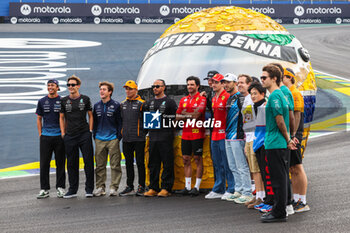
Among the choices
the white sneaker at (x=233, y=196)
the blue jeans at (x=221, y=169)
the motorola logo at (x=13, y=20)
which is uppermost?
the motorola logo at (x=13, y=20)

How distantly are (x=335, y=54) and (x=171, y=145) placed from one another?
22259 mm

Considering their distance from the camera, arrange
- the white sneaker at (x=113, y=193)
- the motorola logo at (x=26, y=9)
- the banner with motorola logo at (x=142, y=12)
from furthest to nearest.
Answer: the banner with motorola logo at (x=142, y=12)
the motorola logo at (x=26, y=9)
the white sneaker at (x=113, y=193)

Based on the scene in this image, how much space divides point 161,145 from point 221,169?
1.06 m

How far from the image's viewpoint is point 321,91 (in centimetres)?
1945

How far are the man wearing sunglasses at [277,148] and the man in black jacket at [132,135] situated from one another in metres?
2.60

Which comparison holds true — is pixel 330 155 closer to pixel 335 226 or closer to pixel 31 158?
pixel 335 226

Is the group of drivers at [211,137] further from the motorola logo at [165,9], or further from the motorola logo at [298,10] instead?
the motorola logo at [298,10]

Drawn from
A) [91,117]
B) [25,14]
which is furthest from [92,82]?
[25,14]

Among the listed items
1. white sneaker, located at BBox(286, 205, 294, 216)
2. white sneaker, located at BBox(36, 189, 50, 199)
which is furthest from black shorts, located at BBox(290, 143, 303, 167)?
white sneaker, located at BBox(36, 189, 50, 199)

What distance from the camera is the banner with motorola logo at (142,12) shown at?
3742cm

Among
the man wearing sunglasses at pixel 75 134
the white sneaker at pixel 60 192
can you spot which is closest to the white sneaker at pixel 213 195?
the man wearing sunglasses at pixel 75 134

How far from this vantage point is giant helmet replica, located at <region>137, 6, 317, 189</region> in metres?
8.15

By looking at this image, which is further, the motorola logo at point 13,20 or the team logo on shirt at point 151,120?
the motorola logo at point 13,20

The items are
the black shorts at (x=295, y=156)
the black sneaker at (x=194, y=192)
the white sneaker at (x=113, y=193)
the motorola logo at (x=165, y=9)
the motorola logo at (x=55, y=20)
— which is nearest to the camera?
the black shorts at (x=295, y=156)
